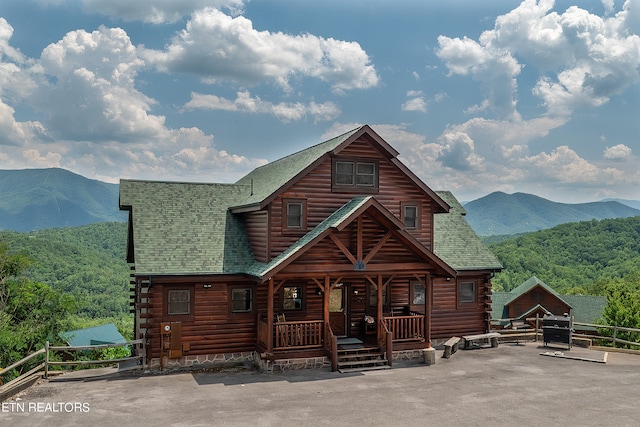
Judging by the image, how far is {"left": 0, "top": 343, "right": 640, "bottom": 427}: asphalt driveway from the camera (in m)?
12.3

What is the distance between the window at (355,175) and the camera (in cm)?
1919

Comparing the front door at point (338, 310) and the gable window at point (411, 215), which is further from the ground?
the gable window at point (411, 215)

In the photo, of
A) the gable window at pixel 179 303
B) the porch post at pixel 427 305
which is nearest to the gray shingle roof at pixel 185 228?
the gable window at pixel 179 303

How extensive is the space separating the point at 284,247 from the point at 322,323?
2.88 metres

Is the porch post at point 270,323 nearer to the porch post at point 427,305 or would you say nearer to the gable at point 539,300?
the porch post at point 427,305

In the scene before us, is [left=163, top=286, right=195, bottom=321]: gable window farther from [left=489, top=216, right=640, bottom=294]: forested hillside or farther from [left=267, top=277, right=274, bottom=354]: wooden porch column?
[left=489, top=216, right=640, bottom=294]: forested hillside

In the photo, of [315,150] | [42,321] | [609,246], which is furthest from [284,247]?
[609,246]

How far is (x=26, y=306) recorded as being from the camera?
96.4ft

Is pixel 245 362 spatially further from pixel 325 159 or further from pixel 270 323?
pixel 325 159

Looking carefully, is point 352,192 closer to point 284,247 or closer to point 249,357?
point 284,247

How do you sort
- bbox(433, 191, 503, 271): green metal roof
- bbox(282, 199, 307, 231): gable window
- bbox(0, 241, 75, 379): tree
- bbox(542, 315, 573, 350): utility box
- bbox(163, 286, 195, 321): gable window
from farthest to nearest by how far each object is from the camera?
1. bbox(0, 241, 75, 379): tree
2. bbox(433, 191, 503, 271): green metal roof
3. bbox(542, 315, 573, 350): utility box
4. bbox(282, 199, 307, 231): gable window
5. bbox(163, 286, 195, 321): gable window

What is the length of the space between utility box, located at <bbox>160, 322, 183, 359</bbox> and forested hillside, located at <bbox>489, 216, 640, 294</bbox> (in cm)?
6945

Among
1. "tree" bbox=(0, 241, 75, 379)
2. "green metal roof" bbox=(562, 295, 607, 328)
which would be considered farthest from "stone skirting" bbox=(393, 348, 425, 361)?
"green metal roof" bbox=(562, 295, 607, 328)

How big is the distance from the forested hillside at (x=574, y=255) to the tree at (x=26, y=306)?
66.7 m
